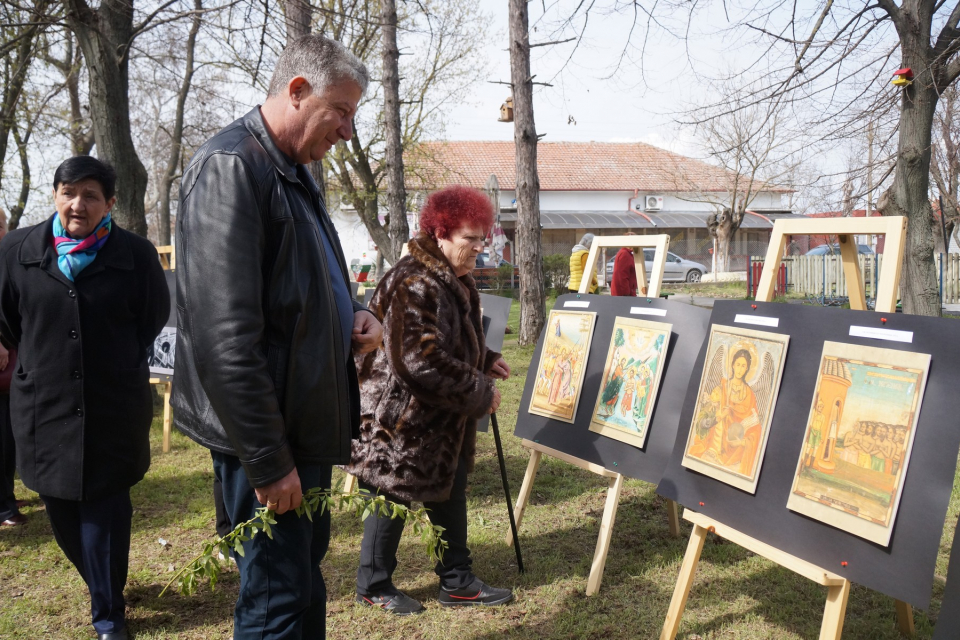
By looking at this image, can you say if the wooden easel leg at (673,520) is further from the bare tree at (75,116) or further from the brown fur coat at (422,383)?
the bare tree at (75,116)

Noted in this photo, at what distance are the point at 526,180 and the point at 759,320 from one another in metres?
7.59

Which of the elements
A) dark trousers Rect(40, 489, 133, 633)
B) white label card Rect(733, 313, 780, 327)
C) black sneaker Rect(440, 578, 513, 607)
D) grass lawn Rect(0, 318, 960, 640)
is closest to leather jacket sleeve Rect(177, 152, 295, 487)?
dark trousers Rect(40, 489, 133, 633)

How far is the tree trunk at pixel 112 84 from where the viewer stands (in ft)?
22.0

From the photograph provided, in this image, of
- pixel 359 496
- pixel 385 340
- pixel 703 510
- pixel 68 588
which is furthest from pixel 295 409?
pixel 68 588

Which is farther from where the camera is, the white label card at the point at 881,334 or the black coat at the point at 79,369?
the black coat at the point at 79,369

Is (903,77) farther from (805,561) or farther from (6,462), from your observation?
(6,462)

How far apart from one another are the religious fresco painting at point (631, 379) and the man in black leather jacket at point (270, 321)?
1.75 meters

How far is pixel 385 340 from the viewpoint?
2922mm

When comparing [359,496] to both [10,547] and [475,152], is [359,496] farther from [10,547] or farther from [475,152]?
[475,152]

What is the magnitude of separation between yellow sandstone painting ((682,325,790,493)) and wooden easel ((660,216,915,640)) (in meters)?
0.20

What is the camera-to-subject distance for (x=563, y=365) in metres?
3.85

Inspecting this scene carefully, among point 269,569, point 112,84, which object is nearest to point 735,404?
point 269,569

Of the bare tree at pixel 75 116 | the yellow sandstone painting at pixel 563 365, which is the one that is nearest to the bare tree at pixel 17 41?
the bare tree at pixel 75 116

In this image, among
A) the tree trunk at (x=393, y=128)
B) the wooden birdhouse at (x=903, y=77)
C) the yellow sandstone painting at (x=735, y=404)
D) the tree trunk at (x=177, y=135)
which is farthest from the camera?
the tree trunk at (x=177, y=135)
